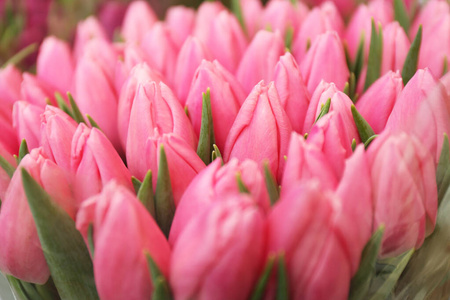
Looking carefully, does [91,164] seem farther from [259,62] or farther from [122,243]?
[259,62]

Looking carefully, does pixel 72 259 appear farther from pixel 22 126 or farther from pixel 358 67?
pixel 358 67

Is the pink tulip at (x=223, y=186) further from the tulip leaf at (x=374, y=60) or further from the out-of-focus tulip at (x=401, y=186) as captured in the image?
the tulip leaf at (x=374, y=60)

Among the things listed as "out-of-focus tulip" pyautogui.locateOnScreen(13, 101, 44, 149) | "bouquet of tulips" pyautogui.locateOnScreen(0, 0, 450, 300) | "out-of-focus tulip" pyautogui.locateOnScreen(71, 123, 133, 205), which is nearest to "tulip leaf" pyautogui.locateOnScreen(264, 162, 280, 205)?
"bouquet of tulips" pyautogui.locateOnScreen(0, 0, 450, 300)

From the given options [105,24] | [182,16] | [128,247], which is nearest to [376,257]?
[128,247]

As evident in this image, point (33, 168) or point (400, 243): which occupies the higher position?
point (33, 168)

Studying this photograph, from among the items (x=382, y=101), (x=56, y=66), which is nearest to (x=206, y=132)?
(x=382, y=101)

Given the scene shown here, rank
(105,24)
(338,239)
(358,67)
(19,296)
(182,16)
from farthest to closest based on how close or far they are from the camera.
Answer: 1. (105,24)
2. (182,16)
3. (358,67)
4. (19,296)
5. (338,239)

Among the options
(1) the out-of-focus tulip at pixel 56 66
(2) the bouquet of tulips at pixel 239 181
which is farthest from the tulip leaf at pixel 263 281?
(1) the out-of-focus tulip at pixel 56 66
